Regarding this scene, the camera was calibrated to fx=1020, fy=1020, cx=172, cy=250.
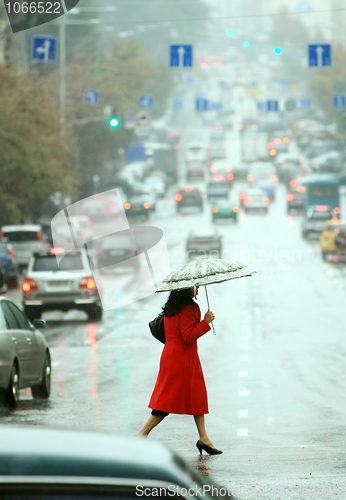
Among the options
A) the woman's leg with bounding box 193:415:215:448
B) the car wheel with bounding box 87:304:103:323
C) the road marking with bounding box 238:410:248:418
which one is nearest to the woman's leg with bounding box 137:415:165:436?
the woman's leg with bounding box 193:415:215:448

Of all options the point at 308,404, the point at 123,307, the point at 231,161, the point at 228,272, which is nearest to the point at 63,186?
the point at 123,307

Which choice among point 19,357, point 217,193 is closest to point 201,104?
point 217,193

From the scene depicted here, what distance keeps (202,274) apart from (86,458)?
5373 mm

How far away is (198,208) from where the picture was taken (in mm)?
70875

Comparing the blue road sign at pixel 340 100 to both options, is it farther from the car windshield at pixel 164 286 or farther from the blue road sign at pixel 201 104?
the blue road sign at pixel 201 104

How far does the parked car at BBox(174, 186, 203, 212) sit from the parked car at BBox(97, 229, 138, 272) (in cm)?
2573

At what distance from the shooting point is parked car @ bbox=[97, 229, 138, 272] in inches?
1646

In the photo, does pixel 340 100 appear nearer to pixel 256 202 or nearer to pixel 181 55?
pixel 256 202

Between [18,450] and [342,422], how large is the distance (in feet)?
27.1

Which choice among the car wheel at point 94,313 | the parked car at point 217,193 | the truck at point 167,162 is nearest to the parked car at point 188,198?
the parked car at point 217,193

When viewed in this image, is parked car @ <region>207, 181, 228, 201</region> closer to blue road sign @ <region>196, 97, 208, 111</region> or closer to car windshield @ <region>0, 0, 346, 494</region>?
Answer: car windshield @ <region>0, 0, 346, 494</region>

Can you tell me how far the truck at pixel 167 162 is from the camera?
94.2m

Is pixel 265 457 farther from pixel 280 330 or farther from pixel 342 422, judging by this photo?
pixel 280 330

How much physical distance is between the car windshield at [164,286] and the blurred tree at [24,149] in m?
0.11
